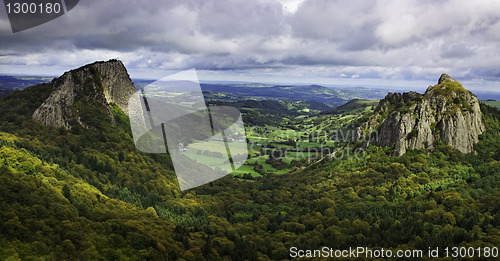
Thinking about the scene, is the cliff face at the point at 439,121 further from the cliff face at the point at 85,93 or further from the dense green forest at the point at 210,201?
the cliff face at the point at 85,93

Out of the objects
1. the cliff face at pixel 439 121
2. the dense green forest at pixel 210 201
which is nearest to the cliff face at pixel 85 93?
the dense green forest at pixel 210 201

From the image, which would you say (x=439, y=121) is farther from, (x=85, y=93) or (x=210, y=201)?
(x=85, y=93)

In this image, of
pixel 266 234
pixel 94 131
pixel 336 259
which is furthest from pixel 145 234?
pixel 94 131

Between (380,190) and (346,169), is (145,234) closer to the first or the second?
(380,190)

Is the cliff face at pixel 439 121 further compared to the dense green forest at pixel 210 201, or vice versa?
the cliff face at pixel 439 121

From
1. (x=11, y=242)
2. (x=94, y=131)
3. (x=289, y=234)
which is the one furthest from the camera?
Answer: (x=94, y=131)

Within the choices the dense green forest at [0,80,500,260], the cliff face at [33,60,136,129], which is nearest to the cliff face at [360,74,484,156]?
the dense green forest at [0,80,500,260]
